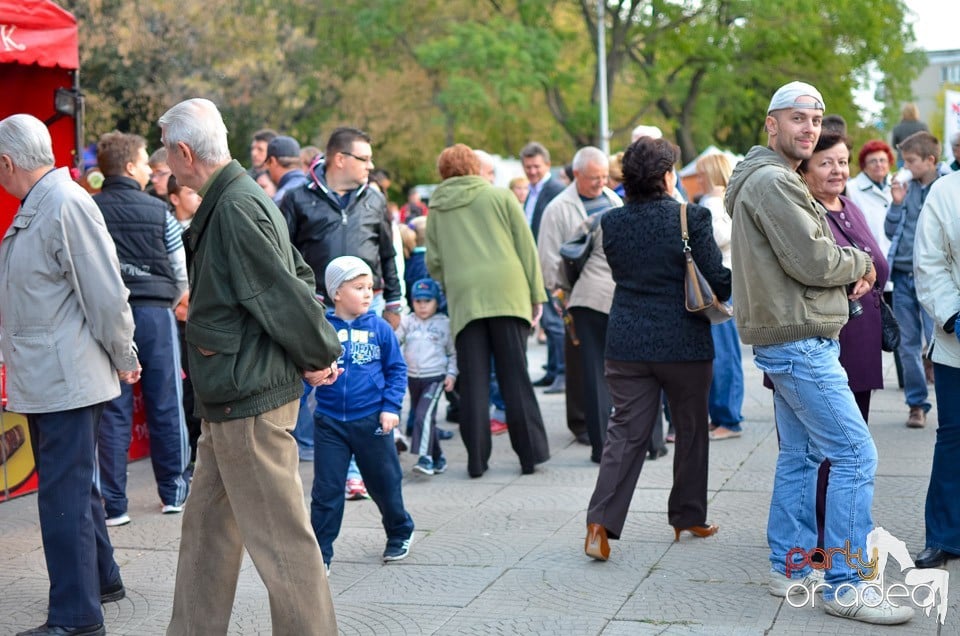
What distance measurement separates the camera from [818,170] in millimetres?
5086

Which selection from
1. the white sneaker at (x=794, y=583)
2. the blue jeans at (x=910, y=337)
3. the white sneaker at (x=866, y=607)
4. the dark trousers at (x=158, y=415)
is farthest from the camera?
the blue jeans at (x=910, y=337)

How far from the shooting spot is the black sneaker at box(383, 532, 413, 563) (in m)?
5.83

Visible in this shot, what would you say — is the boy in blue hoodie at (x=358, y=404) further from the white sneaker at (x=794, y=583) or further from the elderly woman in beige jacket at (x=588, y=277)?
the elderly woman in beige jacket at (x=588, y=277)

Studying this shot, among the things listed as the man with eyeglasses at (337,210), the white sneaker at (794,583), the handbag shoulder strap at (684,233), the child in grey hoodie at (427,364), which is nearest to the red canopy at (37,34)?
the man with eyeglasses at (337,210)

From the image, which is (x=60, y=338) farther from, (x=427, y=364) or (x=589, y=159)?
(x=589, y=159)

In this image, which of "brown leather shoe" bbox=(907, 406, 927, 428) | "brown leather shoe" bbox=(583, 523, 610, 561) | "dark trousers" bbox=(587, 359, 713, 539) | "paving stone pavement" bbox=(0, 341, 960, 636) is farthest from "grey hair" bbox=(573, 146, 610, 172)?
"brown leather shoe" bbox=(583, 523, 610, 561)

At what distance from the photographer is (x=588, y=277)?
767 cm

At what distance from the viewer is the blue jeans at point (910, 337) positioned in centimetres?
878

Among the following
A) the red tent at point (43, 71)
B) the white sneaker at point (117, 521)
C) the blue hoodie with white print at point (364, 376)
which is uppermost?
the red tent at point (43, 71)

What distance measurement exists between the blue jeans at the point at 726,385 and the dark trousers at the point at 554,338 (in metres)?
2.45

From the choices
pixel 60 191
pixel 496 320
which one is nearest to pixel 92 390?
pixel 60 191

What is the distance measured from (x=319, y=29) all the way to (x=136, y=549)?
30.2m

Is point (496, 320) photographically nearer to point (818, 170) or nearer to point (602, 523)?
point (602, 523)

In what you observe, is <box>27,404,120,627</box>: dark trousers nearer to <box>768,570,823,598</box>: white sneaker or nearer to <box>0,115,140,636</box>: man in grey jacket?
<box>0,115,140,636</box>: man in grey jacket
